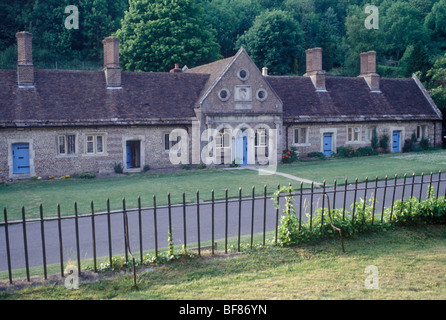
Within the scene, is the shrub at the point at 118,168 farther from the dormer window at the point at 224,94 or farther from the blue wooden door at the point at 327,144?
the blue wooden door at the point at 327,144

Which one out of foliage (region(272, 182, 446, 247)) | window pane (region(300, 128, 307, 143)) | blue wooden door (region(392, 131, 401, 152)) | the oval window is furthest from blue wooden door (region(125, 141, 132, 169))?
blue wooden door (region(392, 131, 401, 152))

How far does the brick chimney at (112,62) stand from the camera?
27.7m

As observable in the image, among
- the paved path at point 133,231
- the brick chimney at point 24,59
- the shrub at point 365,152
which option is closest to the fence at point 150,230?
the paved path at point 133,231

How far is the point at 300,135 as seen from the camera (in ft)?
104

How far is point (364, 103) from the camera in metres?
34.6

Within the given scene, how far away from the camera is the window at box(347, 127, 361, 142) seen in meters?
33.2

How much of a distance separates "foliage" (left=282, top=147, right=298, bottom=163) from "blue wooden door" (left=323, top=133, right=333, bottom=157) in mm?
3129

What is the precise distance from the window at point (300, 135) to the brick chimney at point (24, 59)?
18.6 metres

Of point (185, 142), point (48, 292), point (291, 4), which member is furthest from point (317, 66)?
point (291, 4)

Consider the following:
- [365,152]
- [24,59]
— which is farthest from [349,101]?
[24,59]

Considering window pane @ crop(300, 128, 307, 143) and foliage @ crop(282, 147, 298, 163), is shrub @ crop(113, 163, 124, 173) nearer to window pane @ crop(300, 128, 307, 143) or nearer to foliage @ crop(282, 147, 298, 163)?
foliage @ crop(282, 147, 298, 163)

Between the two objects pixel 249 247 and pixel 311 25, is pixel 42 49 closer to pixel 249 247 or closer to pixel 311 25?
pixel 311 25

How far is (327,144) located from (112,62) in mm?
17200

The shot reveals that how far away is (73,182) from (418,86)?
105ft
